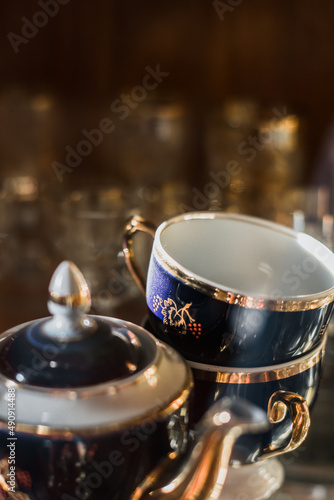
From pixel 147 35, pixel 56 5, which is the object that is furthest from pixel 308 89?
pixel 56 5

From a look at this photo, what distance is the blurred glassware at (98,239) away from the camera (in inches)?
28.5

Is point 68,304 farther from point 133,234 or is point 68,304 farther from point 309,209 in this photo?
point 309,209

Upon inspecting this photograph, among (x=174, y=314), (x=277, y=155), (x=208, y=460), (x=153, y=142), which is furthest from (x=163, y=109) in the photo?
(x=208, y=460)

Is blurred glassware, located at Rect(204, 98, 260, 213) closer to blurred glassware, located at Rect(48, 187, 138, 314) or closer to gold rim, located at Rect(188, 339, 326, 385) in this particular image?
blurred glassware, located at Rect(48, 187, 138, 314)

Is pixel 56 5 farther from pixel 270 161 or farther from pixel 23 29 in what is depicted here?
pixel 270 161

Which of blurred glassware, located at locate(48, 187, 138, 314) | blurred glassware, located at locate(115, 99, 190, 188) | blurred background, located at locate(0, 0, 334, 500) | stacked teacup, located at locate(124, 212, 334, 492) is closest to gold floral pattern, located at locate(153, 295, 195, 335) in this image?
stacked teacup, located at locate(124, 212, 334, 492)

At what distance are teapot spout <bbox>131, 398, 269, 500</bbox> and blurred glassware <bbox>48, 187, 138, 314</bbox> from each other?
40cm

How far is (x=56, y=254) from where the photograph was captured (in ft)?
2.80

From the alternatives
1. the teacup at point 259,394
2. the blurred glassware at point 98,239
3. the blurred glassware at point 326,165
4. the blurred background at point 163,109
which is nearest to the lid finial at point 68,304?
the teacup at point 259,394

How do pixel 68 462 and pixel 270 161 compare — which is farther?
pixel 270 161

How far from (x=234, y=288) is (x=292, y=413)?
0.30 ft

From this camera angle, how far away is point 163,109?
0.90 m

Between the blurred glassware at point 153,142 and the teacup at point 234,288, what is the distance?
44 centimetres

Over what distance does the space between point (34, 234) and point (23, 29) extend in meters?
0.34
